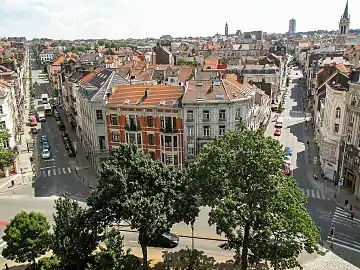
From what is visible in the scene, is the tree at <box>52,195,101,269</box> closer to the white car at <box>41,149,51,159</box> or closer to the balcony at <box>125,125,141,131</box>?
the balcony at <box>125,125,141,131</box>

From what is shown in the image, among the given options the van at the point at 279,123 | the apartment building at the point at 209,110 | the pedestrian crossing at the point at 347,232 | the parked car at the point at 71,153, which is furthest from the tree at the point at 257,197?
the van at the point at 279,123

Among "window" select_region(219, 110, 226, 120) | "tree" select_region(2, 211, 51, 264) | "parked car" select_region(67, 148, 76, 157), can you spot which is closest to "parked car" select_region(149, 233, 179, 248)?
"tree" select_region(2, 211, 51, 264)

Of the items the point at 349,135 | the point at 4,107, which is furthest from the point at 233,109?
the point at 4,107

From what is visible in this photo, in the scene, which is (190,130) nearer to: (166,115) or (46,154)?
(166,115)

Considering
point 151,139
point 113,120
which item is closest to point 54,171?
point 113,120

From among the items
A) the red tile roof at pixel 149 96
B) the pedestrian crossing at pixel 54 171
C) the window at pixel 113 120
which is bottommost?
the pedestrian crossing at pixel 54 171

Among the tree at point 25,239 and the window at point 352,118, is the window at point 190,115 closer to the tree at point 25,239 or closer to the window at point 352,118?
the window at point 352,118

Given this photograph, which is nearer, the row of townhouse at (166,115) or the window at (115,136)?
the row of townhouse at (166,115)
